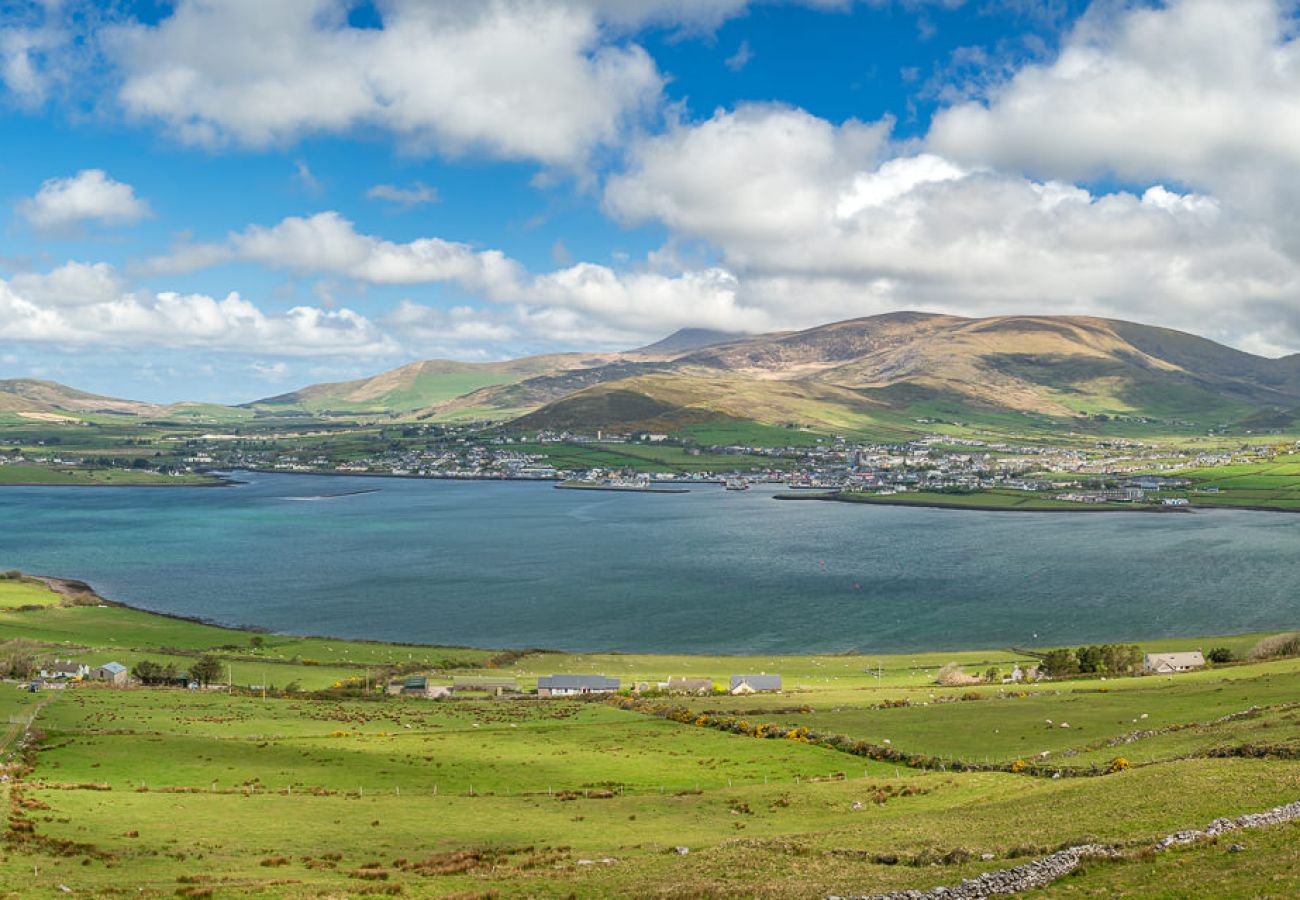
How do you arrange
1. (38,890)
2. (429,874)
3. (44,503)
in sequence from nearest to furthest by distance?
(38,890) < (429,874) < (44,503)

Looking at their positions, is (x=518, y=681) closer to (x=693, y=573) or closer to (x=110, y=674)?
(x=110, y=674)

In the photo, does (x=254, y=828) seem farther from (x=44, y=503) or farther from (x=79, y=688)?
(x=44, y=503)

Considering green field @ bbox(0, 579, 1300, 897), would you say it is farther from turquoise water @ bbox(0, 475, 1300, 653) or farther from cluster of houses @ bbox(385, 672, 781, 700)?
turquoise water @ bbox(0, 475, 1300, 653)

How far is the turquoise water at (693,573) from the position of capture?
87312 millimetres

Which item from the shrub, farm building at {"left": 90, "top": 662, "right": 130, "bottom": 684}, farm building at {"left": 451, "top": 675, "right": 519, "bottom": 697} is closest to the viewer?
farm building at {"left": 90, "top": 662, "right": 130, "bottom": 684}

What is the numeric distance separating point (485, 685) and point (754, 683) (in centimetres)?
1742

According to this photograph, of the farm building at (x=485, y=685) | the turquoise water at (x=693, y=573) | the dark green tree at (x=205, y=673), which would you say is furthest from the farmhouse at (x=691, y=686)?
the dark green tree at (x=205, y=673)

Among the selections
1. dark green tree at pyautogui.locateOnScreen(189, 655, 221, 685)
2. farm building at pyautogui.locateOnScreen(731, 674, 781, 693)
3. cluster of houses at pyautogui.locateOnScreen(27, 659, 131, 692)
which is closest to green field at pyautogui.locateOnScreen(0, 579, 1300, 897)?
farm building at pyautogui.locateOnScreen(731, 674, 781, 693)

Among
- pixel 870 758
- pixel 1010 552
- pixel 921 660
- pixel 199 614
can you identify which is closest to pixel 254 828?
pixel 870 758

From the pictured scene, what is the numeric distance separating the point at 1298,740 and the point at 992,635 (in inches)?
2270

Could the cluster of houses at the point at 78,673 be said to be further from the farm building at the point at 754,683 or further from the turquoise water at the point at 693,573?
the farm building at the point at 754,683

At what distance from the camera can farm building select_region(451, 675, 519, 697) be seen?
61.1 m

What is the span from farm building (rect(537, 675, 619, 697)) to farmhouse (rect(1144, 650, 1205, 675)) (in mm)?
34950

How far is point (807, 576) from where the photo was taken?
111500mm
